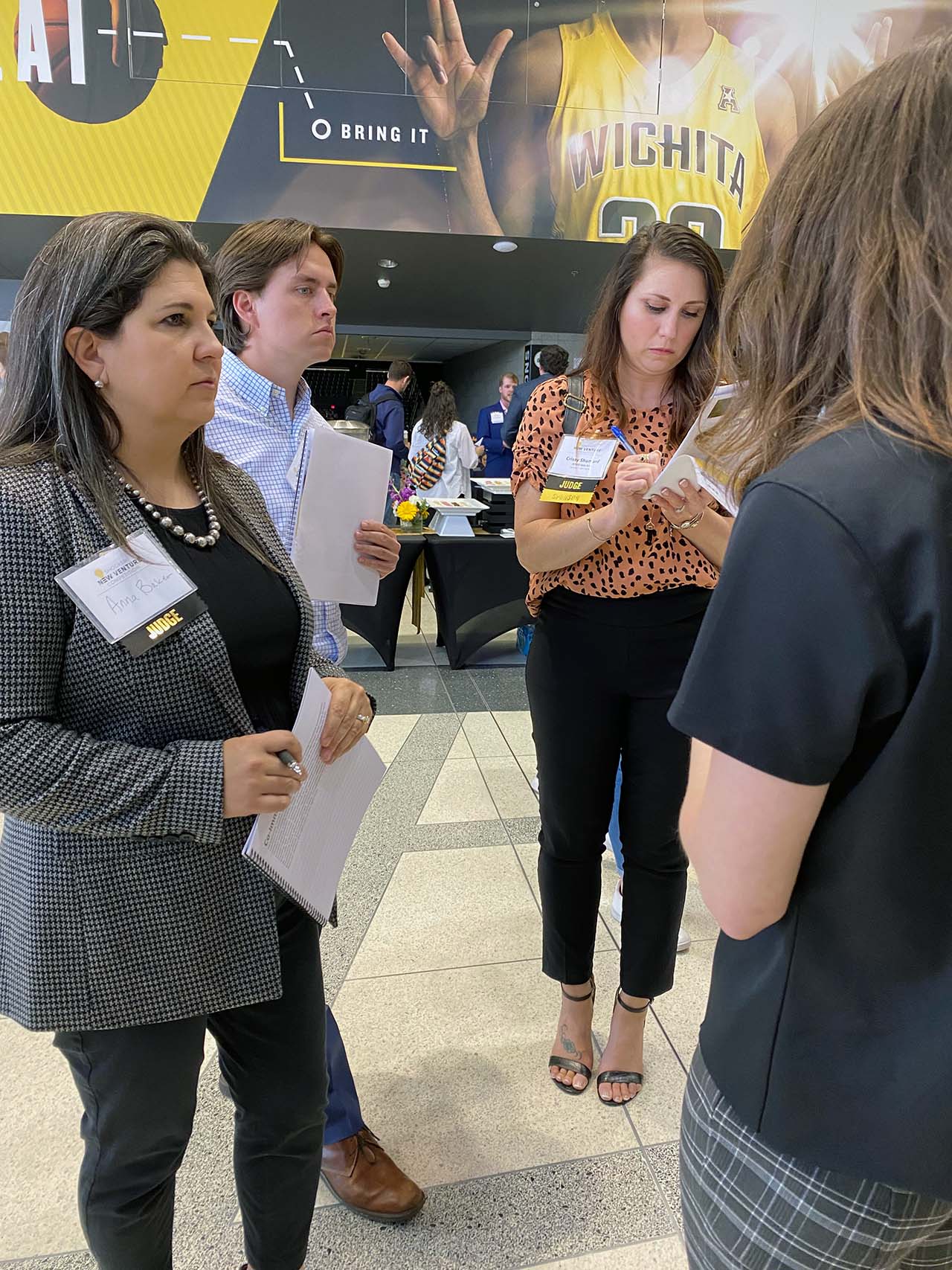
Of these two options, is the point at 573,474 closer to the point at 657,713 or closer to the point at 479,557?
the point at 657,713

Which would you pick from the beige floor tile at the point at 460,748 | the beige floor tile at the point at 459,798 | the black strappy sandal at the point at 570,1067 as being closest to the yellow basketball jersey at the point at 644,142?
the beige floor tile at the point at 460,748

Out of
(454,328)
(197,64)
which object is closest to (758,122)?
(197,64)

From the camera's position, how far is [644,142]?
619 centimetres

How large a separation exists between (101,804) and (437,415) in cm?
604

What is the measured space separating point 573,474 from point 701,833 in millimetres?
1088

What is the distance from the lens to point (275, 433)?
156 cm

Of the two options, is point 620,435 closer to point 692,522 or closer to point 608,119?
point 692,522

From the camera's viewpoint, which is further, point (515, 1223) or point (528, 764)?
point (528, 764)

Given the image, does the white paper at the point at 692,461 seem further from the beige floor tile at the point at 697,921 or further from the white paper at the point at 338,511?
the beige floor tile at the point at 697,921

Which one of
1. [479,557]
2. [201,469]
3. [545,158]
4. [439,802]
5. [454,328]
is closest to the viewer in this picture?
[201,469]

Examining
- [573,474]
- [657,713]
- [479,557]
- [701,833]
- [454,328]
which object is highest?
[454,328]

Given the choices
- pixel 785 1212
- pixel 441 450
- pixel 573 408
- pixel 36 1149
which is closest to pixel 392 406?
pixel 441 450

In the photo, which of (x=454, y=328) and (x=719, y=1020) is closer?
(x=719, y=1020)

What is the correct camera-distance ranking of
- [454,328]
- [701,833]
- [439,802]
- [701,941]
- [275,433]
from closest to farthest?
1. [701,833]
2. [275,433]
3. [701,941]
4. [439,802]
5. [454,328]
